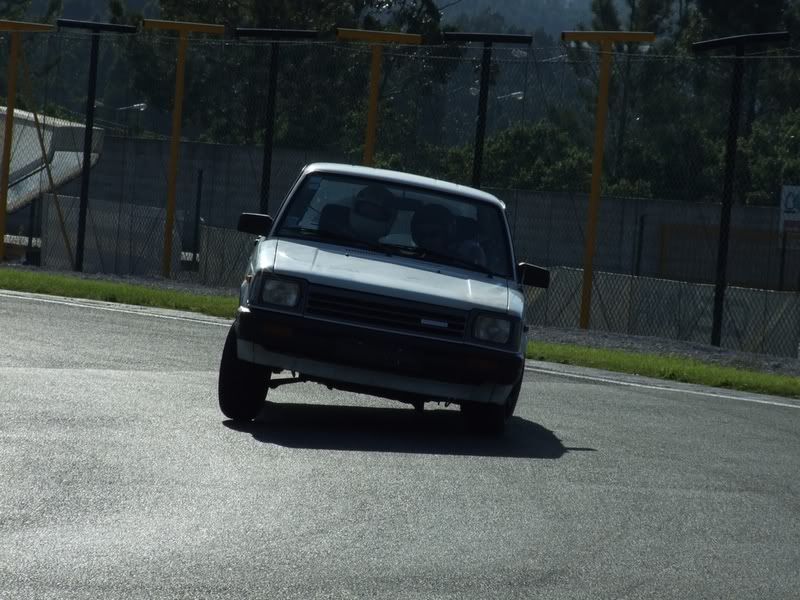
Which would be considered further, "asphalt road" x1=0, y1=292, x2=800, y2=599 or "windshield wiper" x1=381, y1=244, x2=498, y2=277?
"windshield wiper" x1=381, y1=244, x2=498, y2=277

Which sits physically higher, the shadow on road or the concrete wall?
the concrete wall

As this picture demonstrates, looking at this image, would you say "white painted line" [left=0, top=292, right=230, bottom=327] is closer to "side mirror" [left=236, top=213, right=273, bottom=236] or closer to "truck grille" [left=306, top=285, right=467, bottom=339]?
"side mirror" [left=236, top=213, right=273, bottom=236]

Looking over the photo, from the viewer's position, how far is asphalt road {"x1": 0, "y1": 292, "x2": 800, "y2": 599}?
654 cm

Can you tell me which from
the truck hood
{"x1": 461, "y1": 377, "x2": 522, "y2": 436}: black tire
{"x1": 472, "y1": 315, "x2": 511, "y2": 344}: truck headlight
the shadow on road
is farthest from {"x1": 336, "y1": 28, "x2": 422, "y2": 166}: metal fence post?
{"x1": 472, "y1": 315, "x2": 511, "y2": 344}: truck headlight

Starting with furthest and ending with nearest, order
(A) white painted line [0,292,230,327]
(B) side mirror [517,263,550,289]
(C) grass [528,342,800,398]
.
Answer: (A) white painted line [0,292,230,327]
(C) grass [528,342,800,398]
(B) side mirror [517,263,550,289]

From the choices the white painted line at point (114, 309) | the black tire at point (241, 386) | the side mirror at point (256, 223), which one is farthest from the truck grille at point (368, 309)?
the white painted line at point (114, 309)

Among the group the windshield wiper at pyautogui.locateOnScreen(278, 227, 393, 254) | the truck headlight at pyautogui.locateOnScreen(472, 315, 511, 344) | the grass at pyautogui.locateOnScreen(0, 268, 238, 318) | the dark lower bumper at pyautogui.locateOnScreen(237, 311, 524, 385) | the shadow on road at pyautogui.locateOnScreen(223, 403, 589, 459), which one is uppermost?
the windshield wiper at pyautogui.locateOnScreen(278, 227, 393, 254)

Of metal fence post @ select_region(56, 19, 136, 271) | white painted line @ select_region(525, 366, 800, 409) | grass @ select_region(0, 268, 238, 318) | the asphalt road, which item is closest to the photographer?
the asphalt road

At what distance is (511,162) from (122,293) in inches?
266

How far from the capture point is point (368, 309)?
10.4m

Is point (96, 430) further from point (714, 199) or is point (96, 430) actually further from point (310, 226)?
point (714, 199)

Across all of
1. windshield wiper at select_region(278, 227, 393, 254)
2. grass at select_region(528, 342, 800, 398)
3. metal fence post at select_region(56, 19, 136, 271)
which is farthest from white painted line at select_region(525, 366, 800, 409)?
metal fence post at select_region(56, 19, 136, 271)

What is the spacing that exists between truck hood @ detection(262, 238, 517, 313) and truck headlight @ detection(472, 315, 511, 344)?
0.07 metres

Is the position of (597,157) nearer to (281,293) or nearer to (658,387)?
(658,387)
